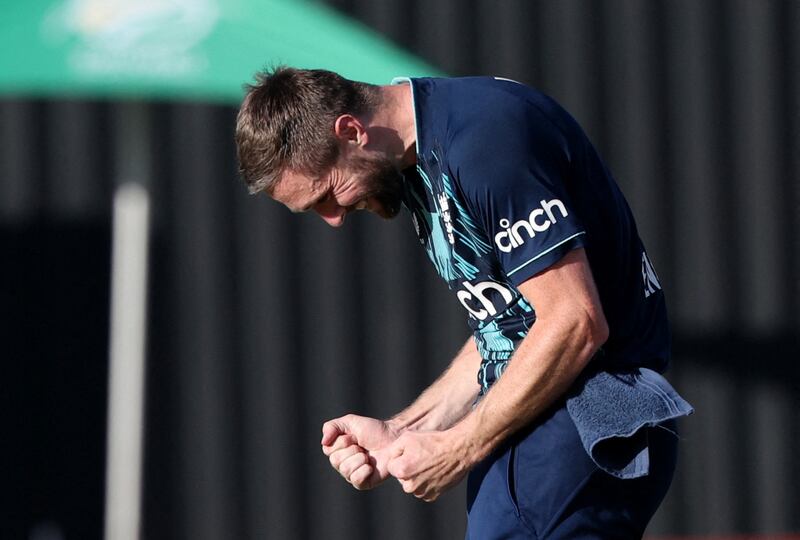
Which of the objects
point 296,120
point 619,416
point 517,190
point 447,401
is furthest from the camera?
point 447,401

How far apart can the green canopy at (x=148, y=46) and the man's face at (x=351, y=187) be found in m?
1.58

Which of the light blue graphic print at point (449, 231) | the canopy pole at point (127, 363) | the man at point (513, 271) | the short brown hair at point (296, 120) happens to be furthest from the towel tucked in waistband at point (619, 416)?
the canopy pole at point (127, 363)

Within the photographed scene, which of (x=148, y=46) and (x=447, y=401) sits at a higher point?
(x=148, y=46)

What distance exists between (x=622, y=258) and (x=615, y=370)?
0.23 metres

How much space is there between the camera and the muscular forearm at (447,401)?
2.80 metres

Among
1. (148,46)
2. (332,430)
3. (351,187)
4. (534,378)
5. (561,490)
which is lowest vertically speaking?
(561,490)

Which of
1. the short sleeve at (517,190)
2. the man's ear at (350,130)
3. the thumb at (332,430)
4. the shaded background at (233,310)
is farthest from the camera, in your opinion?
the shaded background at (233,310)

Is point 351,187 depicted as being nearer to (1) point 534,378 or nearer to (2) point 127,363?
(1) point 534,378

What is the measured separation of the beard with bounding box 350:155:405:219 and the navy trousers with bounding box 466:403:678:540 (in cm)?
56

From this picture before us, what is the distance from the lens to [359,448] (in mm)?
2604

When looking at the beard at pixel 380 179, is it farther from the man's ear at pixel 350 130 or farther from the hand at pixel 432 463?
the hand at pixel 432 463

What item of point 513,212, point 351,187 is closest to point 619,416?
point 513,212

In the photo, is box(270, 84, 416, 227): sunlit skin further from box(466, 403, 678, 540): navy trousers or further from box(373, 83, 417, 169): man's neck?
box(466, 403, 678, 540): navy trousers

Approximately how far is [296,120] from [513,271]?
556 mm
